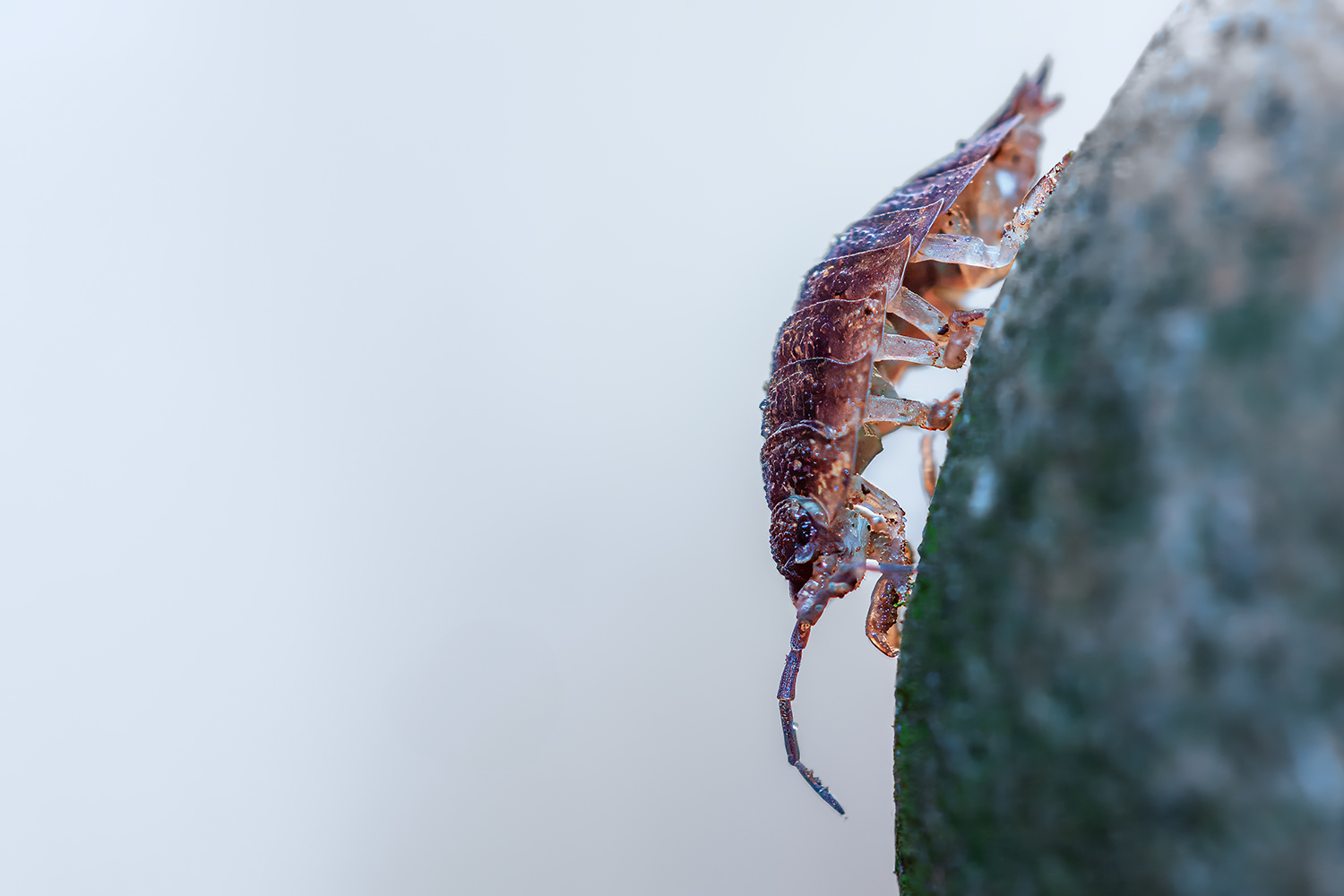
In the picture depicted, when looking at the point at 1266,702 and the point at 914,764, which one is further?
the point at 914,764

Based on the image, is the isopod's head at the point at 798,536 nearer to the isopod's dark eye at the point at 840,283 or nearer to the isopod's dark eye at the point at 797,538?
the isopod's dark eye at the point at 797,538

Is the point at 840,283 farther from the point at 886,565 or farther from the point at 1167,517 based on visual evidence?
the point at 1167,517

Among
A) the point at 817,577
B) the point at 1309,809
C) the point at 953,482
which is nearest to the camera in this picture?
the point at 1309,809

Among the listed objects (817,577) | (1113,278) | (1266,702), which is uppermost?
(1113,278)

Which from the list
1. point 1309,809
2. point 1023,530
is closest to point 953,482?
point 1023,530

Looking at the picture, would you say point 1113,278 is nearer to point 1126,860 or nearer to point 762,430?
point 1126,860

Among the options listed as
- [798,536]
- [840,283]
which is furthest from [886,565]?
[840,283]

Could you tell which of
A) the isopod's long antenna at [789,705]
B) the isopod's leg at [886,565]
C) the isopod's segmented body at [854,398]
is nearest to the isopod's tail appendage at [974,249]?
the isopod's segmented body at [854,398]
